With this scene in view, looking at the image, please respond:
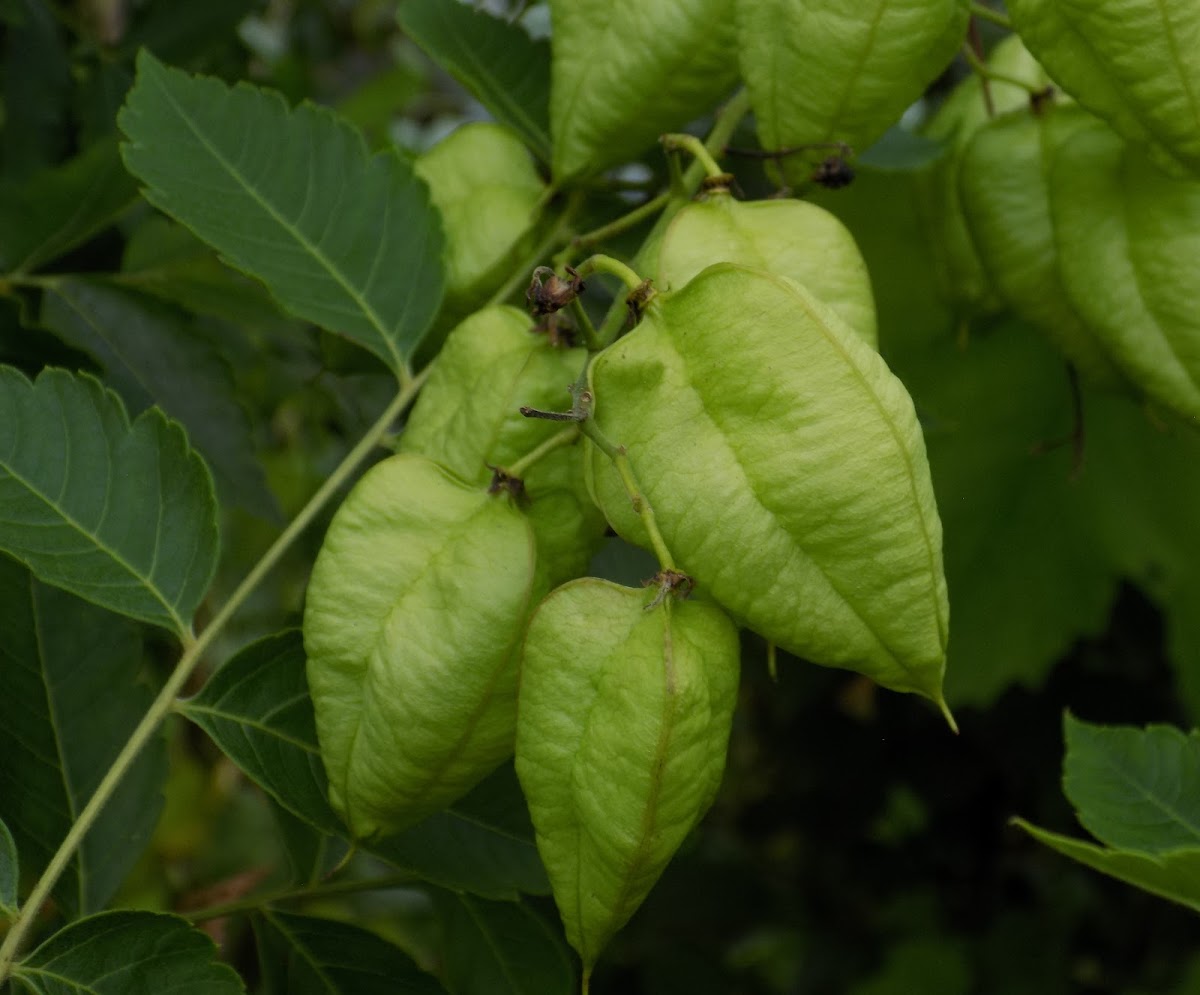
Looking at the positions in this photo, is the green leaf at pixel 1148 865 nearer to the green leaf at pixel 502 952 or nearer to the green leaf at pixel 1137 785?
the green leaf at pixel 1137 785

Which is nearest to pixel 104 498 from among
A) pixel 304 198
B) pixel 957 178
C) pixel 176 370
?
pixel 304 198

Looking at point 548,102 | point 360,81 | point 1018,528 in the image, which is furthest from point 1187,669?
point 360,81

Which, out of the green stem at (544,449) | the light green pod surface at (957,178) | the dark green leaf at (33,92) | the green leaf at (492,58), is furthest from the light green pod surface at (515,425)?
the dark green leaf at (33,92)

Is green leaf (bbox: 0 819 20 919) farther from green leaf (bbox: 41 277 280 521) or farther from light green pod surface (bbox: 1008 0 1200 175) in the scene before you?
light green pod surface (bbox: 1008 0 1200 175)

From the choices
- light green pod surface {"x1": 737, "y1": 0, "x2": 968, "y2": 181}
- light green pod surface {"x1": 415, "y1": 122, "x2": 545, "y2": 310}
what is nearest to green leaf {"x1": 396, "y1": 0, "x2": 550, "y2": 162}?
light green pod surface {"x1": 415, "y1": 122, "x2": 545, "y2": 310}

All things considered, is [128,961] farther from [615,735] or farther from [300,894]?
[615,735]

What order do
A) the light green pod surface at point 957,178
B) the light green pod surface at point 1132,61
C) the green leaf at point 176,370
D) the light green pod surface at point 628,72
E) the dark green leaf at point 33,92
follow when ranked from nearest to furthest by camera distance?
the light green pod surface at point 1132,61, the light green pod surface at point 628,72, the light green pod surface at point 957,178, the green leaf at point 176,370, the dark green leaf at point 33,92
